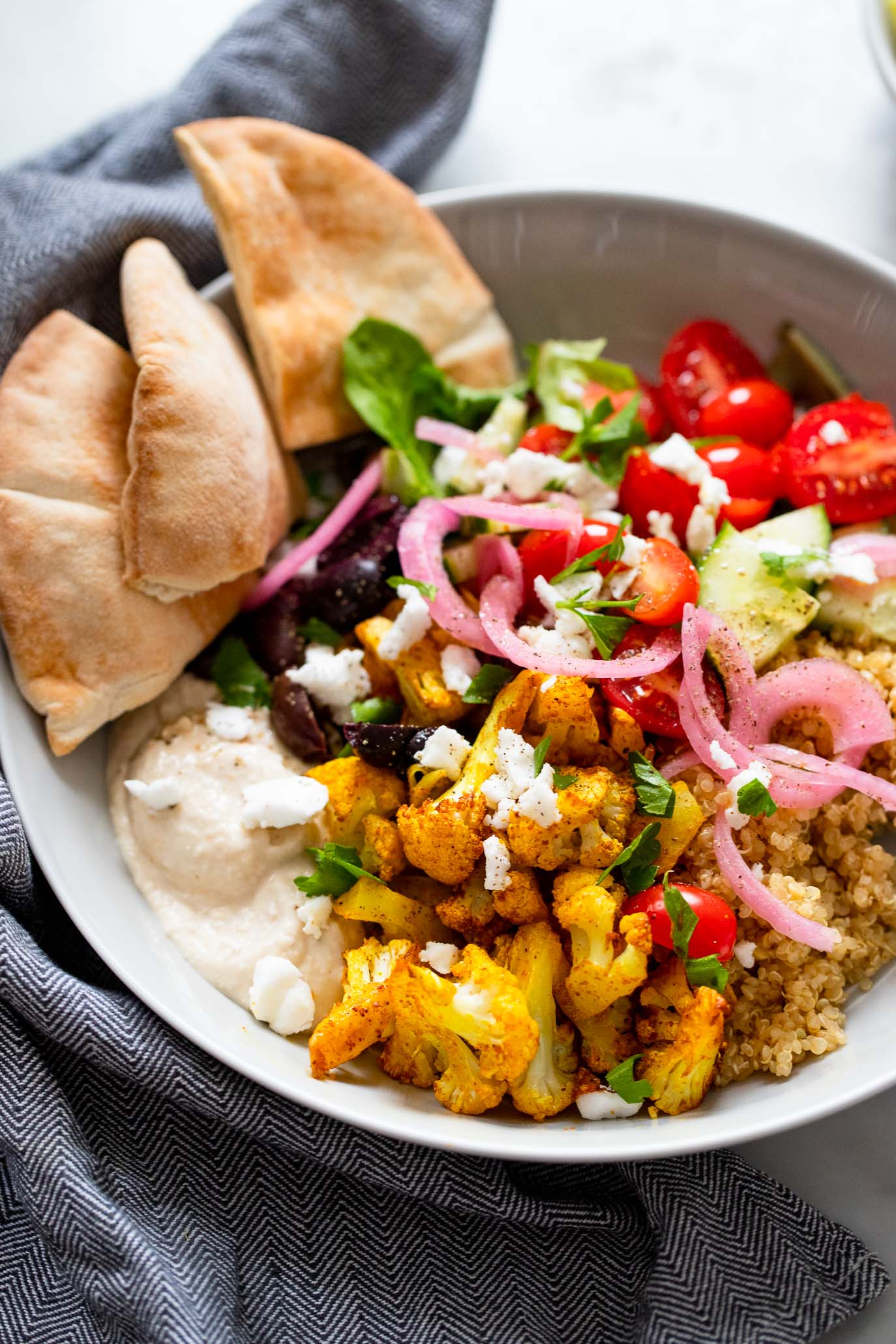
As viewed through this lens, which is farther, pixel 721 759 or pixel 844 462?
pixel 844 462

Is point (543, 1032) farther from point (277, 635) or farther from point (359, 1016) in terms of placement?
point (277, 635)

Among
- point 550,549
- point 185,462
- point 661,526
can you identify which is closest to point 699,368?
point 661,526

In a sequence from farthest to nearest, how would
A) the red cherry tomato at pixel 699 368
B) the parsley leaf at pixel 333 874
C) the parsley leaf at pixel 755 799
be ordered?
the red cherry tomato at pixel 699 368
the parsley leaf at pixel 333 874
the parsley leaf at pixel 755 799

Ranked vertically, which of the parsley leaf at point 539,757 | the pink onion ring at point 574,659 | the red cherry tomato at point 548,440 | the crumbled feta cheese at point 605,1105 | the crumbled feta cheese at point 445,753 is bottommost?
the crumbled feta cheese at point 605,1105

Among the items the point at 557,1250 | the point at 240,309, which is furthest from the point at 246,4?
the point at 557,1250

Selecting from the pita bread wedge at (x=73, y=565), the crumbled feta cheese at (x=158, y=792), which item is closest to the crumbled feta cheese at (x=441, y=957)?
the crumbled feta cheese at (x=158, y=792)

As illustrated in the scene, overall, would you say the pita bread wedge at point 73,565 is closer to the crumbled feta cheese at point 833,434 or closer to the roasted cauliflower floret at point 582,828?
the roasted cauliflower floret at point 582,828
